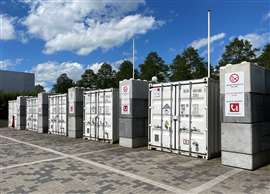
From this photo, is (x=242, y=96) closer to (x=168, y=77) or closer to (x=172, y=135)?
(x=172, y=135)

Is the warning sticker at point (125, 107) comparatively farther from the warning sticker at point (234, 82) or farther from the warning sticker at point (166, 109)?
the warning sticker at point (234, 82)

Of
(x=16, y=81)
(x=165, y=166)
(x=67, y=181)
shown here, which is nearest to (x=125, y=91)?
(x=165, y=166)

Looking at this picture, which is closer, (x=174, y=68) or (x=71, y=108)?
(x=71, y=108)

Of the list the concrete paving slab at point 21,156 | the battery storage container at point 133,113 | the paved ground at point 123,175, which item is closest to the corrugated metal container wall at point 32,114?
the concrete paving slab at point 21,156

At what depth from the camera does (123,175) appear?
288 inches

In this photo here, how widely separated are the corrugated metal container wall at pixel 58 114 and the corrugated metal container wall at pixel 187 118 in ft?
25.7

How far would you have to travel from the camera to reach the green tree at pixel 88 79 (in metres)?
63.6

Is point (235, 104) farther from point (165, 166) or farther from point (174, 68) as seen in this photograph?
point (174, 68)

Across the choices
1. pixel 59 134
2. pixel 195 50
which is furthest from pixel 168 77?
pixel 59 134

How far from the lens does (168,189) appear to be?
612 centimetres

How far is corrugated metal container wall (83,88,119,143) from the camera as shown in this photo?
13.4 m

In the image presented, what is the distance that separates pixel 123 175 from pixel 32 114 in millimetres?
16788

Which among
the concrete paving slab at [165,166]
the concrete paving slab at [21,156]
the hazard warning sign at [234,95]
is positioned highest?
the hazard warning sign at [234,95]

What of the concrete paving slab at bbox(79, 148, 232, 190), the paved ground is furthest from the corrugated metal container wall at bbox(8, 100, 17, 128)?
the concrete paving slab at bbox(79, 148, 232, 190)
